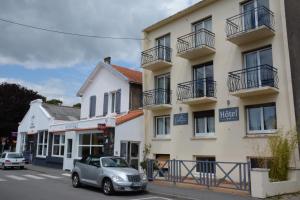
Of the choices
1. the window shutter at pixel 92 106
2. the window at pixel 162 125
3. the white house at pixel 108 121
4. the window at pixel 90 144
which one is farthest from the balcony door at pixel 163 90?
the window shutter at pixel 92 106

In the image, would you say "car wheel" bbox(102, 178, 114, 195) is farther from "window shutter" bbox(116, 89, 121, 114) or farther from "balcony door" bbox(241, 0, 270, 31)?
"window shutter" bbox(116, 89, 121, 114)

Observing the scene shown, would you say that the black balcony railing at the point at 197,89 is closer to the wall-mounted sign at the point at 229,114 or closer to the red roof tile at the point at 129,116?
the wall-mounted sign at the point at 229,114

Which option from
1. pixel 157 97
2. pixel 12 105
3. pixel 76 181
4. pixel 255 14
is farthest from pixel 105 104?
pixel 12 105

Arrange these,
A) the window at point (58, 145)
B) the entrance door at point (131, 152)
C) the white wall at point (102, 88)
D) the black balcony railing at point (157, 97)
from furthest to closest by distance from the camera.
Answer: the window at point (58, 145) → the white wall at point (102, 88) → the entrance door at point (131, 152) → the black balcony railing at point (157, 97)

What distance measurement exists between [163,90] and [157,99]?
733 mm

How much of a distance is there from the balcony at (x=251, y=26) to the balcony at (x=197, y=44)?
1.30 metres

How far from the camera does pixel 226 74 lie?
17781mm

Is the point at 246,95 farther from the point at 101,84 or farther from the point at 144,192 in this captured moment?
the point at 101,84

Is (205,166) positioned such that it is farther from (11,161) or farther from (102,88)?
(11,161)

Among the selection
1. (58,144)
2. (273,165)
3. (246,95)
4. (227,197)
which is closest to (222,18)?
(246,95)

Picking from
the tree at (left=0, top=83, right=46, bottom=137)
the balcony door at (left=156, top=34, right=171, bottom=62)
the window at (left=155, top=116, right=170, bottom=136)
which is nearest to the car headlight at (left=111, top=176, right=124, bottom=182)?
the window at (left=155, top=116, right=170, bottom=136)

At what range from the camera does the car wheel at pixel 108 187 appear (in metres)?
13.3

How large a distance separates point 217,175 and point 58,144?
17262 millimetres

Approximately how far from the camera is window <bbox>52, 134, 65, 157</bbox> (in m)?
28.2
